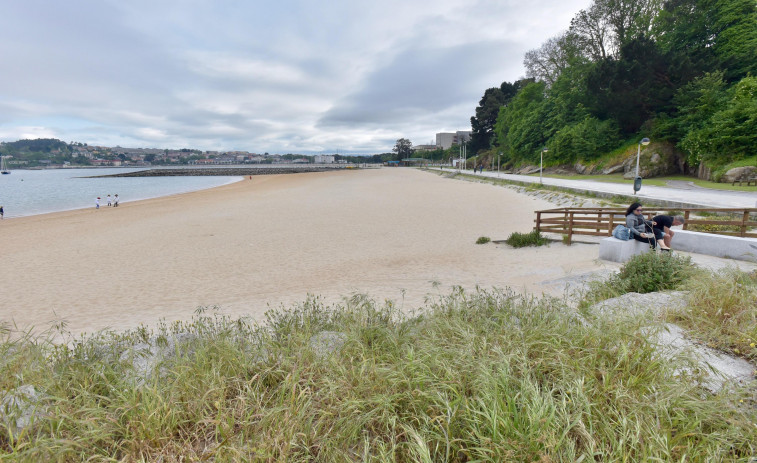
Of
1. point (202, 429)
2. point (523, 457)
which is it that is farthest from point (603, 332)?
point (202, 429)

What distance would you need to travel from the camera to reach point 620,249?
8688 mm

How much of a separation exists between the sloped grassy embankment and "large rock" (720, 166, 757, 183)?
2617 centimetres

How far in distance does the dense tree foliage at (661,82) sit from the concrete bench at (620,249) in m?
23.9

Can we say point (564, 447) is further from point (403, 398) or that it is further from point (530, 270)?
point (530, 270)

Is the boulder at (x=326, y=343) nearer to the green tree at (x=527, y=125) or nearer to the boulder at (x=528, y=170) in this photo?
the green tree at (x=527, y=125)

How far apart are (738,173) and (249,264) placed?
29.4 m

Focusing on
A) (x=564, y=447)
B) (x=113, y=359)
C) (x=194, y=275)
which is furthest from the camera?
(x=194, y=275)

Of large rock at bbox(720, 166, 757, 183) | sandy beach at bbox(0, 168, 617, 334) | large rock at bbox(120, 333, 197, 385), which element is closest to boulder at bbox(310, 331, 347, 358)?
large rock at bbox(120, 333, 197, 385)

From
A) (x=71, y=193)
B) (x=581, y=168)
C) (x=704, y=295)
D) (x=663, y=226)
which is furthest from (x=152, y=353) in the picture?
(x=71, y=193)

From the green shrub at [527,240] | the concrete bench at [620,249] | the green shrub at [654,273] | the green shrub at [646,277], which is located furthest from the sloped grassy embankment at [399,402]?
the green shrub at [527,240]

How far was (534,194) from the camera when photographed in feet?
86.1

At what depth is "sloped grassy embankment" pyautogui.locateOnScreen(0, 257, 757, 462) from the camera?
6.75ft

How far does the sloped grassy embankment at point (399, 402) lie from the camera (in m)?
2.06

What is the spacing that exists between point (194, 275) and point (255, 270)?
1.72 meters
